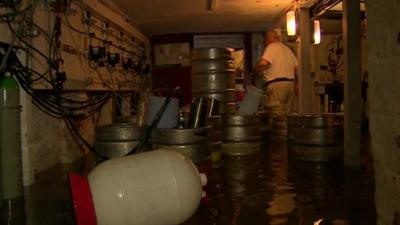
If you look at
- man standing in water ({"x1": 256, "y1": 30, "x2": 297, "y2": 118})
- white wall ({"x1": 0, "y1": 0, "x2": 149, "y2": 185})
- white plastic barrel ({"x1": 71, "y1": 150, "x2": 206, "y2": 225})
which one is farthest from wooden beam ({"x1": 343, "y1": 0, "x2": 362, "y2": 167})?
white wall ({"x1": 0, "y1": 0, "x2": 149, "y2": 185})

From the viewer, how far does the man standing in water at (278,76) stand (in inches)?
256

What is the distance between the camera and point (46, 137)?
Answer: 4406 millimetres

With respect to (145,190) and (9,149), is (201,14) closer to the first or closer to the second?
(9,149)

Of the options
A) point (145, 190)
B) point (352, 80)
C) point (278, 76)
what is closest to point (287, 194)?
point (145, 190)

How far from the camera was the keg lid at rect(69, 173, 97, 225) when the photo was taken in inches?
69.9

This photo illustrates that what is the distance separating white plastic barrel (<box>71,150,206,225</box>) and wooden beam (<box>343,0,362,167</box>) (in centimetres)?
258

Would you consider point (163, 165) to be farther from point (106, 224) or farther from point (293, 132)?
point (293, 132)

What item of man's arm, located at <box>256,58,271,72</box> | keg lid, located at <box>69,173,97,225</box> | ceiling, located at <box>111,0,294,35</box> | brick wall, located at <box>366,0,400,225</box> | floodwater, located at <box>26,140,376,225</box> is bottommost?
floodwater, located at <box>26,140,376,225</box>

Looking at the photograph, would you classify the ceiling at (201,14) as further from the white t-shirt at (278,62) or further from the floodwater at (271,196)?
the floodwater at (271,196)

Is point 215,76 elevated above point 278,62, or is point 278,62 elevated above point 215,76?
point 278,62

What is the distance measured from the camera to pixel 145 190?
190cm

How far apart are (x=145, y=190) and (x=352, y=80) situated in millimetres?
2999

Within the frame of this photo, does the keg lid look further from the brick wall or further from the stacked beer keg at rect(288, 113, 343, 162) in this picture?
the stacked beer keg at rect(288, 113, 343, 162)

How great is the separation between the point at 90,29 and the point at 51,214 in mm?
3425
